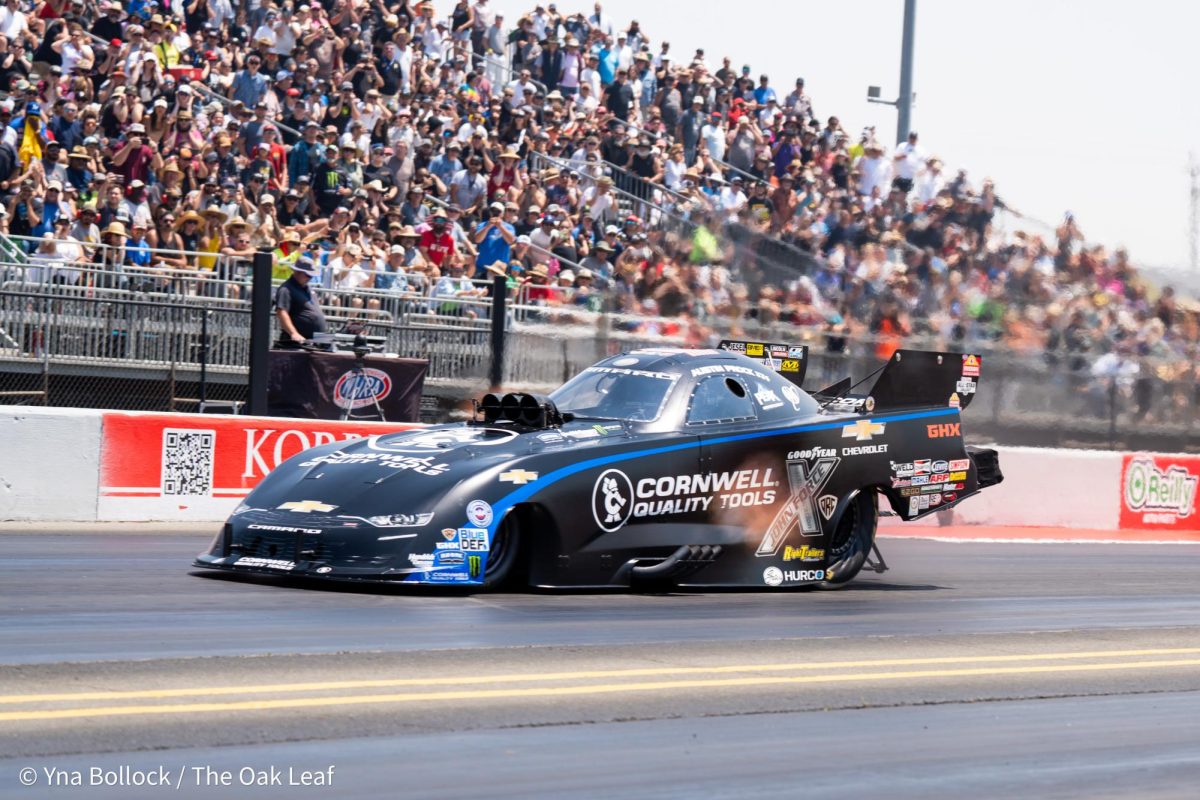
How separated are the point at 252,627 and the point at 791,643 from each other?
105 inches

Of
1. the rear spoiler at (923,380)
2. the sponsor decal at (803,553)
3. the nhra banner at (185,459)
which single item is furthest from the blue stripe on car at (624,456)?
the nhra banner at (185,459)

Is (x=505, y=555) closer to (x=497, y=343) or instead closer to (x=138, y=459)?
(x=138, y=459)

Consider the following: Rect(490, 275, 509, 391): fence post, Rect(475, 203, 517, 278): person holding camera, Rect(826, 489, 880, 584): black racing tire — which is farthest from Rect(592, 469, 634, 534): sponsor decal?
Rect(475, 203, 517, 278): person holding camera

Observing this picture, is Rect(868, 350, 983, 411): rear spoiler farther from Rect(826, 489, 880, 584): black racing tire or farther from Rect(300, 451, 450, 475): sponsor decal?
Rect(300, 451, 450, 475): sponsor decal

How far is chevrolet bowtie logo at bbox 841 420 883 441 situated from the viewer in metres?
12.1

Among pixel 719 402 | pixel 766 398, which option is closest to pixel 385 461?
pixel 719 402

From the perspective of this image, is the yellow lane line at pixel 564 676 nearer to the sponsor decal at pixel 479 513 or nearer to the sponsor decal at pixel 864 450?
the sponsor decal at pixel 479 513

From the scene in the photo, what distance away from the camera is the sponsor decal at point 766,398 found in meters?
11.7

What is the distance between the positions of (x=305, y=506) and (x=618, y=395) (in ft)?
7.51

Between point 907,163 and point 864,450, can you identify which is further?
point 907,163

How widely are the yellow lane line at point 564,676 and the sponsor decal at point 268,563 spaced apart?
8.63 ft

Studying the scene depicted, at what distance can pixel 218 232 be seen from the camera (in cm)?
1880

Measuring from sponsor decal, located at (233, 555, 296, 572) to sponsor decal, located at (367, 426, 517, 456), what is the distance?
41.1 inches

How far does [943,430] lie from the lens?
42.4ft
